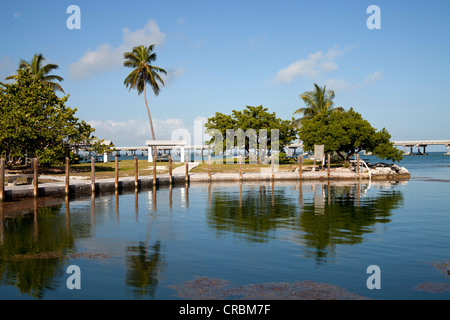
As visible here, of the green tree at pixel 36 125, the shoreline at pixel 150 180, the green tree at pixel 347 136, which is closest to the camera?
the shoreline at pixel 150 180

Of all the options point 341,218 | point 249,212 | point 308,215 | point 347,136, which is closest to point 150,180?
point 249,212

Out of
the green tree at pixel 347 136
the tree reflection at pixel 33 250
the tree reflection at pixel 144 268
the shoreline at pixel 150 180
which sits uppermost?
the green tree at pixel 347 136

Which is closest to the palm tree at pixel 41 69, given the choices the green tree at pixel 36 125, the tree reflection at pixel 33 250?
the green tree at pixel 36 125

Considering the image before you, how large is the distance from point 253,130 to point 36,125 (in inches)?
1050

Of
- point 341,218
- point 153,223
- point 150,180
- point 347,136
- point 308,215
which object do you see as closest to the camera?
point 153,223

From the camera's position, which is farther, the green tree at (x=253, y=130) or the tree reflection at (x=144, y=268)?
the green tree at (x=253, y=130)

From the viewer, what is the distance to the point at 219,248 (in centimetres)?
1230

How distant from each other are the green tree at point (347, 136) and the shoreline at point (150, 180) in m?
3.49

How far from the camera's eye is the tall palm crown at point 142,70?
174 ft

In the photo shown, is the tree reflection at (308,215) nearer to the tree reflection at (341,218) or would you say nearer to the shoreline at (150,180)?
the tree reflection at (341,218)

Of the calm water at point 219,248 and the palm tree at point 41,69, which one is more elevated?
the palm tree at point 41,69

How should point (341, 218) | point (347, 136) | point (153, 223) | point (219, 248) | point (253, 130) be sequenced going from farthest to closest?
point (253, 130)
point (347, 136)
point (341, 218)
point (153, 223)
point (219, 248)

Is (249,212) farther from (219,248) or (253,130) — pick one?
(253,130)

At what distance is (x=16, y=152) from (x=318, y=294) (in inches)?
1242
